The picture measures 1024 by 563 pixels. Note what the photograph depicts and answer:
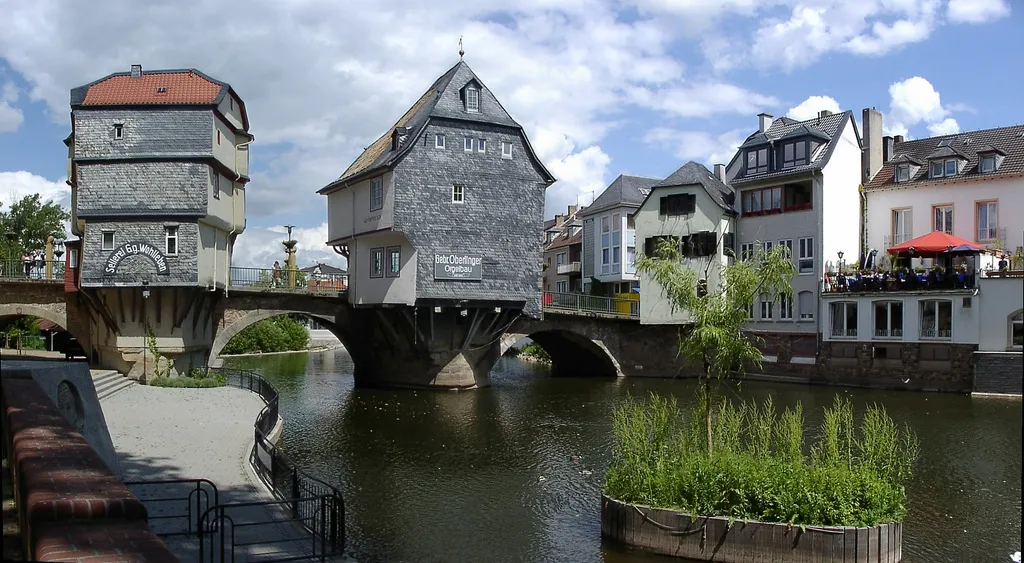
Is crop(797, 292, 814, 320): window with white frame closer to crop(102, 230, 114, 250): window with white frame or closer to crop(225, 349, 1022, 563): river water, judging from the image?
crop(225, 349, 1022, 563): river water

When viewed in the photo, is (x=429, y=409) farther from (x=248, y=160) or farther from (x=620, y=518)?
(x=620, y=518)

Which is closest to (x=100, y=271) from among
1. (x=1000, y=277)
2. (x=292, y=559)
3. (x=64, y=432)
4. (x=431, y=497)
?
(x=431, y=497)

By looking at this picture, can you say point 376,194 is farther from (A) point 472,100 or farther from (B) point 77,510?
(B) point 77,510

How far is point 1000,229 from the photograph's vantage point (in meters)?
43.0

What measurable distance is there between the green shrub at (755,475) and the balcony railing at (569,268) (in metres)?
52.9

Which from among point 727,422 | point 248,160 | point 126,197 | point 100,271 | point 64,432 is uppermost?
point 248,160

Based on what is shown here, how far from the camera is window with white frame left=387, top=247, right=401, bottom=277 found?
125 feet

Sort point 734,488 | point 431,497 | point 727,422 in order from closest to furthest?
1. point 734,488
2. point 727,422
3. point 431,497

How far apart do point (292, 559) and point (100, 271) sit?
25872 millimetres

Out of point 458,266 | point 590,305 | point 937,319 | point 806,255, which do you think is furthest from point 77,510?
point 806,255

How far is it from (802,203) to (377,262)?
2397cm

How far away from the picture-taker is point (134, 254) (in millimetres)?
33438

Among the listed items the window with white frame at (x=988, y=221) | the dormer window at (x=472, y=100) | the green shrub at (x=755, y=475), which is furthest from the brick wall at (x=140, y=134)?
the window with white frame at (x=988, y=221)

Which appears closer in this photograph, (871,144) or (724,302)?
(724,302)
